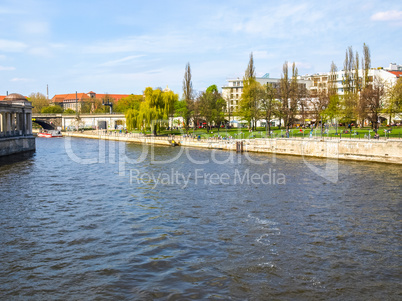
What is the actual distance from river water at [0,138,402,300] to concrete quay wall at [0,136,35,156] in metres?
24.1

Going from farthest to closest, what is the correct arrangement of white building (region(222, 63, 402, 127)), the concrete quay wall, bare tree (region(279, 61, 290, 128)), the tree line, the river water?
white building (region(222, 63, 402, 127)), bare tree (region(279, 61, 290, 128)), the tree line, the concrete quay wall, the river water

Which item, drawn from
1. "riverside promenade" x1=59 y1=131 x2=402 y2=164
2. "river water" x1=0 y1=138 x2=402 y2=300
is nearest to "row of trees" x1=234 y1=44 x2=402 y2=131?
"riverside promenade" x1=59 y1=131 x2=402 y2=164

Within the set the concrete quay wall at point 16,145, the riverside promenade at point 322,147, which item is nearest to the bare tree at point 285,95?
the riverside promenade at point 322,147

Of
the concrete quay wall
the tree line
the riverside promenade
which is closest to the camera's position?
the riverside promenade

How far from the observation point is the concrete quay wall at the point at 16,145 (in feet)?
185

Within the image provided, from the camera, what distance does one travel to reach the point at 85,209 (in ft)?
79.5

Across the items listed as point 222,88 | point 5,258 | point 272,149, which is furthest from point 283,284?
point 222,88

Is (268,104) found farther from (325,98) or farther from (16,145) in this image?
(16,145)

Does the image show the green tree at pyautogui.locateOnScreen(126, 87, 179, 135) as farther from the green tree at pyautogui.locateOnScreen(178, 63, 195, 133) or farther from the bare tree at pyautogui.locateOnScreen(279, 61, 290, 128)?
the bare tree at pyautogui.locateOnScreen(279, 61, 290, 128)

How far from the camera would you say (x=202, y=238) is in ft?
60.9

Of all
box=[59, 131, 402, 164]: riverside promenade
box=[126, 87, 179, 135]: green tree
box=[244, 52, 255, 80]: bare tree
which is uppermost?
box=[244, 52, 255, 80]: bare tree

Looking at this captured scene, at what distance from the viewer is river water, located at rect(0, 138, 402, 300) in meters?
13.7

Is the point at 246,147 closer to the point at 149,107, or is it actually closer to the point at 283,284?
the point at 149,107

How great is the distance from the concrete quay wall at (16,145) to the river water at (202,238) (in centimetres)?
2405
